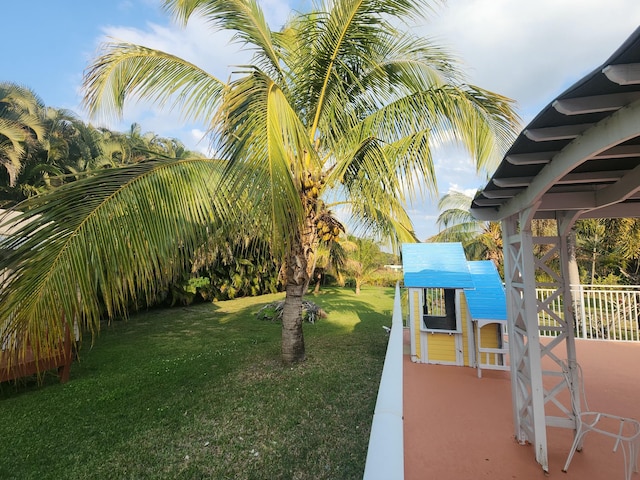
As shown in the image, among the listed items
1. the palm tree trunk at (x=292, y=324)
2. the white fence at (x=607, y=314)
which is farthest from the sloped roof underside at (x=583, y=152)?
the white fence at (x=607, y=314)

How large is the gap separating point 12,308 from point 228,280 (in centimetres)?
1461

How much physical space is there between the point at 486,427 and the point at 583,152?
3.64 metres

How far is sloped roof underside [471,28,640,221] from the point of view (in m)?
1.59

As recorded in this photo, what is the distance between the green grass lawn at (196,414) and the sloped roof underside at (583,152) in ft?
11.4

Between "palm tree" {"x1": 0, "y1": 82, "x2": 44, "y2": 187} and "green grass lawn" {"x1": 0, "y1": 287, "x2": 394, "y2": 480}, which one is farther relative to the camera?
"palm tree" {"x1": 0, "y1": 82, "x2": 44, "y2": 187}

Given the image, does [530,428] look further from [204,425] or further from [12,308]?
[12,308]

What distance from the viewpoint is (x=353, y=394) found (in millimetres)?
5258

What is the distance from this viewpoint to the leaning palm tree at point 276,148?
2.91 metres

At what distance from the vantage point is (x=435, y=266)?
681cm

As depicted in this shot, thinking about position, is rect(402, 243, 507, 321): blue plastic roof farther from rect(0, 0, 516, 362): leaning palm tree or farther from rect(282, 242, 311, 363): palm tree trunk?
rect(282, 242, 311, 363): palm tree trunk

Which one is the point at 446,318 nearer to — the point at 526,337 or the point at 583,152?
the point at 526,337

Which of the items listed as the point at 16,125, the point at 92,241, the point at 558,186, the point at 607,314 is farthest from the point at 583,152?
the point at 16,125

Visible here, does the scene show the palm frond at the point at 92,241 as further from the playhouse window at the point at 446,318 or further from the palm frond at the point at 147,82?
the playhouse window at the point at 446,318

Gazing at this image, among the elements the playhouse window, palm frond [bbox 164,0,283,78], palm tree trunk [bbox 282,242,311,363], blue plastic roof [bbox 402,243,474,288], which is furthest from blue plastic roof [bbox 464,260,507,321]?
palm frond [bbox 164,0,283,78]
